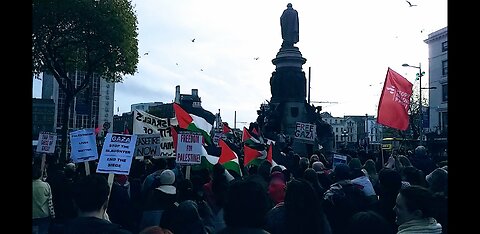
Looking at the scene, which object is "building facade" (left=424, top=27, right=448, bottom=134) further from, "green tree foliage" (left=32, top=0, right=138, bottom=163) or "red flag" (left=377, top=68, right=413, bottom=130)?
"red flag" (left=377, top=68, right=413, bottom=130)

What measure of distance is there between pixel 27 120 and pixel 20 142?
137 mm

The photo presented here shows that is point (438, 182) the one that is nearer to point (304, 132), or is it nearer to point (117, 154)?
point (117, 154)

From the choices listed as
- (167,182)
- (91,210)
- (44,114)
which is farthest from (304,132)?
(44,114)

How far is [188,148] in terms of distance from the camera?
9.34m

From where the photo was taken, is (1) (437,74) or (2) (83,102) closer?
(1) (437,74)

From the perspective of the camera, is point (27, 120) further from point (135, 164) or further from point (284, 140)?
point (284, 140)

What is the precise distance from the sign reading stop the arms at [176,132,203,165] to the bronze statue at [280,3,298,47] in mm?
20340

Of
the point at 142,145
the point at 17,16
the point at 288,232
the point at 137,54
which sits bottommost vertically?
the point at 288,232

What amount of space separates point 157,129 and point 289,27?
19.2 meters

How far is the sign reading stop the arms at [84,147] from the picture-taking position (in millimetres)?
8625

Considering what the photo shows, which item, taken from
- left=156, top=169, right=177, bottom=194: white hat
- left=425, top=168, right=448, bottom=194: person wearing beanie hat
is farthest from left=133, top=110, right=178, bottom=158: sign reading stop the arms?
left=425, top=168, right=448, bottom=194: person wearing beanie hat

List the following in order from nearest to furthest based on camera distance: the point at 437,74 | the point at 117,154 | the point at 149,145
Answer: the point at 117,154, the point at 149,145, the point at 437,74
